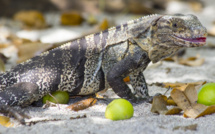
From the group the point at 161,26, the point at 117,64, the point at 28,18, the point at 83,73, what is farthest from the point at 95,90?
the point at 28,18

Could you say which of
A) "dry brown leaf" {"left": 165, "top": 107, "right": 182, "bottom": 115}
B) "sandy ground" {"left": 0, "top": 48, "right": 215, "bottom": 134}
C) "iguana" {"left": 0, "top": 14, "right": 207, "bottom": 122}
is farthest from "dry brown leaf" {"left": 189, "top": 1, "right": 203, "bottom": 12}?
"dry brown leaf" {"left": 165, "top": 107, "right": 182, "bottom": 115}

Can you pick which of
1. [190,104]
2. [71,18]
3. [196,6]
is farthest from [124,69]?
[196,6]

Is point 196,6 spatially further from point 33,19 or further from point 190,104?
point 190,104

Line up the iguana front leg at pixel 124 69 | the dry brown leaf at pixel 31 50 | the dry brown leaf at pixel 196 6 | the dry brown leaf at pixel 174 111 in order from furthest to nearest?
the dry brown leaf at pixel 196 6 → the dry brown leaf at pixel 31 50 → the iguana front leg at pixel 124 69 → the dry brown leaf at pixel 174 111

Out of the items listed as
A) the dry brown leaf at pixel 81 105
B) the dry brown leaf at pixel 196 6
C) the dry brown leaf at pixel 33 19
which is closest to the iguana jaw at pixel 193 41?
the dry brown leaf at pixel 81 105

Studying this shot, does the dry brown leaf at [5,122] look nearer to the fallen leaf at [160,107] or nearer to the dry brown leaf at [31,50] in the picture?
the fallen leaf at [160,107]

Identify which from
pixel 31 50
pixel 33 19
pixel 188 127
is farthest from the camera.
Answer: pixel 33 19
